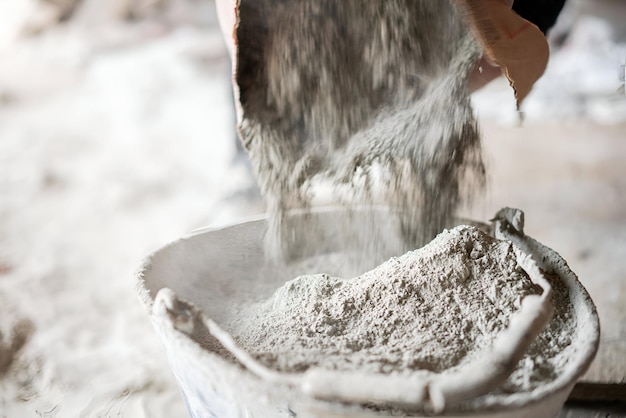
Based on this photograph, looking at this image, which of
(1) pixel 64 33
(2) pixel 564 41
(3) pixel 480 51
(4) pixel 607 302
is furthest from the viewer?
(1) pixel 64 33

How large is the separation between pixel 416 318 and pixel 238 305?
34 cm

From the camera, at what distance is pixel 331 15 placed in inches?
41.7

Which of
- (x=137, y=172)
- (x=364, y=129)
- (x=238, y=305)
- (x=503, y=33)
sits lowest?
(x=137, y=172)

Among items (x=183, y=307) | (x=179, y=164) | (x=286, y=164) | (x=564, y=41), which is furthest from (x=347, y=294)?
(x=564, y=41)

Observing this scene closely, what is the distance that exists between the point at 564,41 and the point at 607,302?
2.51m

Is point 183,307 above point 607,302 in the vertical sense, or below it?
above

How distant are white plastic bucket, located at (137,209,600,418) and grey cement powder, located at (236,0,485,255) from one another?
0.15 ft

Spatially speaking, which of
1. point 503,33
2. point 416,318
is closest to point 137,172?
point 503,33

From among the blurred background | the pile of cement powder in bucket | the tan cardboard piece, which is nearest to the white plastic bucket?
the pile of cement powder in bucket

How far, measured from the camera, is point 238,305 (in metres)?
0.93

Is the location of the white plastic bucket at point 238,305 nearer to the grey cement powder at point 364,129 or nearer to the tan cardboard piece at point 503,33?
the grey cement powder at point 364,129

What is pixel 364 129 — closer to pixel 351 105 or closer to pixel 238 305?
pixel 351 105

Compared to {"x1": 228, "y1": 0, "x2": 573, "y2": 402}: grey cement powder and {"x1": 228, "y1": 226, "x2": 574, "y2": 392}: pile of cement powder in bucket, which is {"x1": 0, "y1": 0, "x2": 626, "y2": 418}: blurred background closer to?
{"x1": 228, "y1": 0, "x2": 573, "y2": 402}: grey cement powder

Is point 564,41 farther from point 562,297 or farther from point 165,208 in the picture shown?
point 562,297
